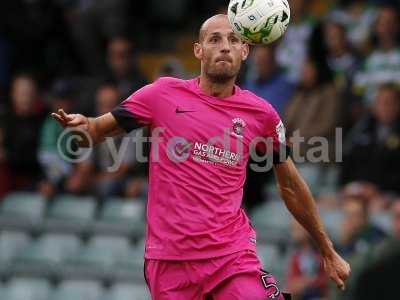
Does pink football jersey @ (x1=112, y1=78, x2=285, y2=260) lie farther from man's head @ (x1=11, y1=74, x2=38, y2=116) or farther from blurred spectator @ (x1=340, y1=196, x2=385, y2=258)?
man's head @ (x1=11, y1=74, x2=38, y2=116)

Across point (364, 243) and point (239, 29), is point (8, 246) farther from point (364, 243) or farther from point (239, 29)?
point (239, 29)

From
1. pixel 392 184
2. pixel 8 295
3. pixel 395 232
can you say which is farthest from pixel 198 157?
pixel 8 295

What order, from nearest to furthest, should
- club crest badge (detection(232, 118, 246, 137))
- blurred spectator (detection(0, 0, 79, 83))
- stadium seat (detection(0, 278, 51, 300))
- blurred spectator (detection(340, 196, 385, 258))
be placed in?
club crest badge (detection(232, 118, 246, 137)) < blurred spectator (detection(340, 196, 385, 258)) < stadium seat (detection(0, 278, 51, 300)) < blurred spectator (detection(0, 0, 79, 83))

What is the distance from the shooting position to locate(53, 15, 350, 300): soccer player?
737cm

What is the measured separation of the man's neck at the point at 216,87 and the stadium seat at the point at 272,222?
189 inches

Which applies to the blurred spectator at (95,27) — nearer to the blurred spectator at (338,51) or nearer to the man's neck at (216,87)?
the blurred spectator at (338,51)

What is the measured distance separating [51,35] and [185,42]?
1843mm

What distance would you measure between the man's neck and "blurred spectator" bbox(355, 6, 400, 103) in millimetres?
5432

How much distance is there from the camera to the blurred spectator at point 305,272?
1109cm

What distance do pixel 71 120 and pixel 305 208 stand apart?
1694 mm

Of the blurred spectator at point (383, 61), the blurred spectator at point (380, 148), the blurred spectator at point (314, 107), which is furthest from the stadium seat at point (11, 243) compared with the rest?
the blurred spectator at point (383, 61)

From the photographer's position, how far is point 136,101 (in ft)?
24.6

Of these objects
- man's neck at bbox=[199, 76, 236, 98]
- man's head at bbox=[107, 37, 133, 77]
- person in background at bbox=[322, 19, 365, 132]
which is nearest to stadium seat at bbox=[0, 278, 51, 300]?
man's head at bbox=[107, 37, 133, 77]

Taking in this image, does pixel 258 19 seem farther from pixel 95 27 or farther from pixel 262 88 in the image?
pixel 95 27
